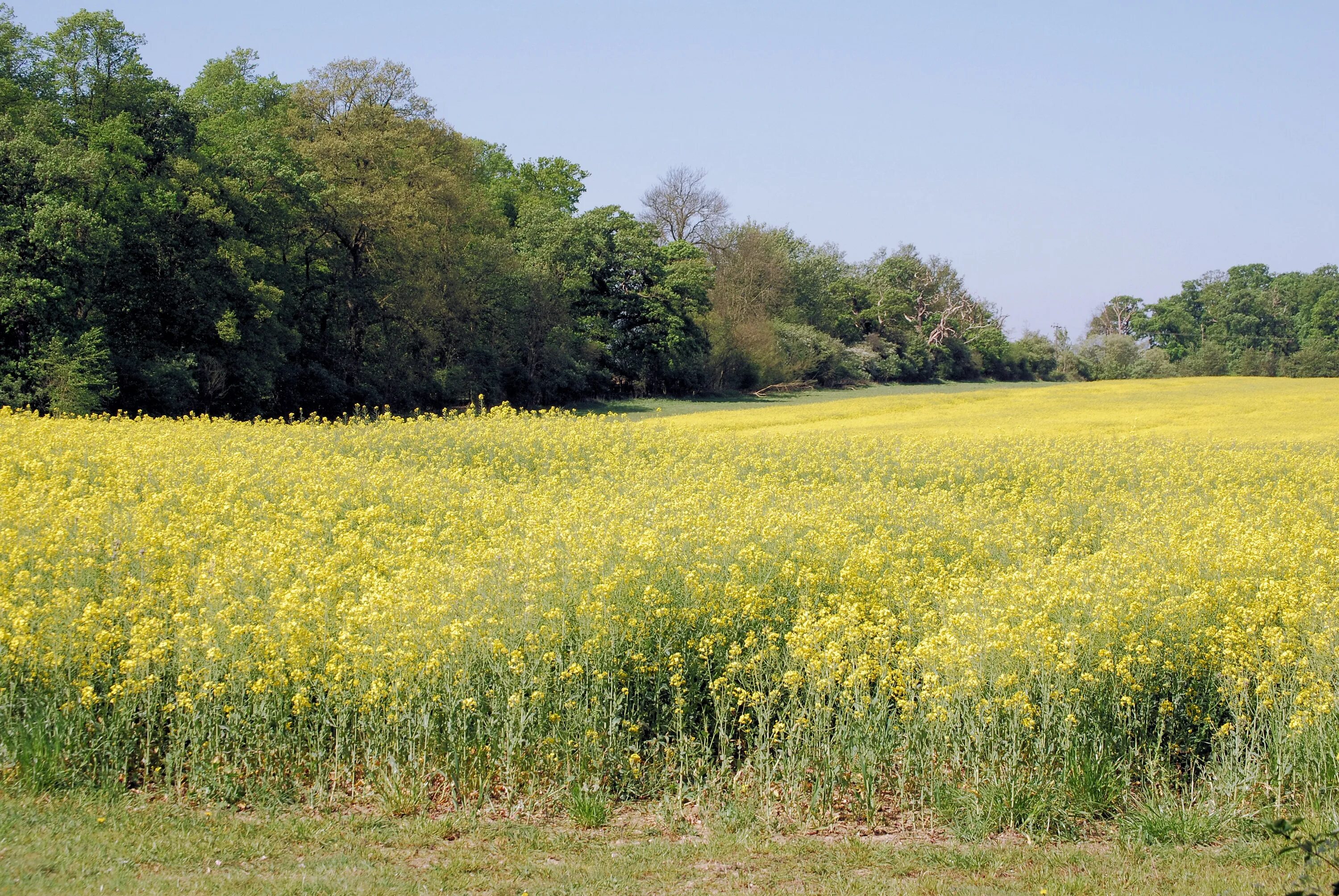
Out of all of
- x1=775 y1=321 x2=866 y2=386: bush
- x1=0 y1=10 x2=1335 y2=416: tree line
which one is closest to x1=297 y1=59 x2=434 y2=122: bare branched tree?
x1=0 y1=10 x2=1335 y2=416: tree line

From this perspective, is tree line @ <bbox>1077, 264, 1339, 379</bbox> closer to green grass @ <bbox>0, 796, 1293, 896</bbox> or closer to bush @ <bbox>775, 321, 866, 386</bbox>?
bush @ <bbox>775, 321, 866, 386</bbox>

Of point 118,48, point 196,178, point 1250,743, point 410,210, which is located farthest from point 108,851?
point 410,210

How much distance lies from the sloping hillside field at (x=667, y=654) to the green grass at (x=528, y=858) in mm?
339

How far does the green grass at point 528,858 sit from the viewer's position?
4.78 m

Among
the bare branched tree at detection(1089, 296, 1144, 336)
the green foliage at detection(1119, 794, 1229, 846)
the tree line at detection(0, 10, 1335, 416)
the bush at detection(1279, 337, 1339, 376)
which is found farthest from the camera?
the bare branched tree at detection(1089, 296, 1144, 336)

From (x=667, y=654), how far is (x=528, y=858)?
215cm

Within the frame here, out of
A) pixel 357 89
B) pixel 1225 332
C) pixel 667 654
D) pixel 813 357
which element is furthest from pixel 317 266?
pixel 1225 332

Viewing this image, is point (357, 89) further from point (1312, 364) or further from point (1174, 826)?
point (1312, 364)

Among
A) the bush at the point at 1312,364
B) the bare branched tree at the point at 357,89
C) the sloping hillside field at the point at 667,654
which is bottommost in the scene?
the sloping hillside field at the point at 667,654

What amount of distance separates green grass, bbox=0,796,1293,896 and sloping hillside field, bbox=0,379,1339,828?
0.34 metres

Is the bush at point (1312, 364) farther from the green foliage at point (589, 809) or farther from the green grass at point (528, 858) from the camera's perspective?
the green foliage at point (589, 809)

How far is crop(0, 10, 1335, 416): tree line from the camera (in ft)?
90.0

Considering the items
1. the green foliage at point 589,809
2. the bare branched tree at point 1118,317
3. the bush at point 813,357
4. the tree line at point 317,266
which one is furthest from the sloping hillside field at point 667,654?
the bare branched tree at point 1118,317

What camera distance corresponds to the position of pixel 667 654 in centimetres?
708
